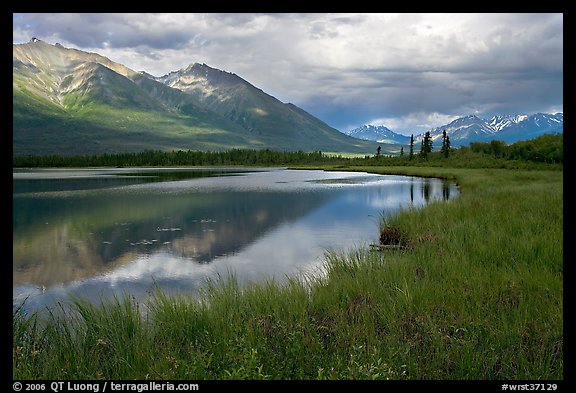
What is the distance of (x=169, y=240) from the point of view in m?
26.8

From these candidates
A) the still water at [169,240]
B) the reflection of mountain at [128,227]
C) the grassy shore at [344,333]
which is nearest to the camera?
the grassy shore at [344,333]

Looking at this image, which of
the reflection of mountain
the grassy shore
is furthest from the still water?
the grassy shore

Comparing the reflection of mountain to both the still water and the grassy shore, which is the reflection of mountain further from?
the grassy shore

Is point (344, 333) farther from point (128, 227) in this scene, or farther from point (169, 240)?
point (128, 227)

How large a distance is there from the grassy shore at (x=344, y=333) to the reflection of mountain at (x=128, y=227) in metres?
10.5

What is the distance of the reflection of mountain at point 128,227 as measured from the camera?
2161 cm

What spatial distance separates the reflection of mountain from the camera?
21609 millimetres

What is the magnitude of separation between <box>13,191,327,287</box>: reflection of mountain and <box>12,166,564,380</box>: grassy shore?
1047 cm

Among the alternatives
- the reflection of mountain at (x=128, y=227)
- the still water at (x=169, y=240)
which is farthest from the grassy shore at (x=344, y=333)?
the reflection of mountain at (x=128, y=227)

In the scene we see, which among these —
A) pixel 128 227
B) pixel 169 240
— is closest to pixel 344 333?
pixel 169 240

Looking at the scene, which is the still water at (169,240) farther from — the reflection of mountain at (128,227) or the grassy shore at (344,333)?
the grassy shore at (344,333)

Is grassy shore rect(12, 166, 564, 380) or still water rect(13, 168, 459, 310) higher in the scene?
grassy shore rect(12, 166, 564, 380)
